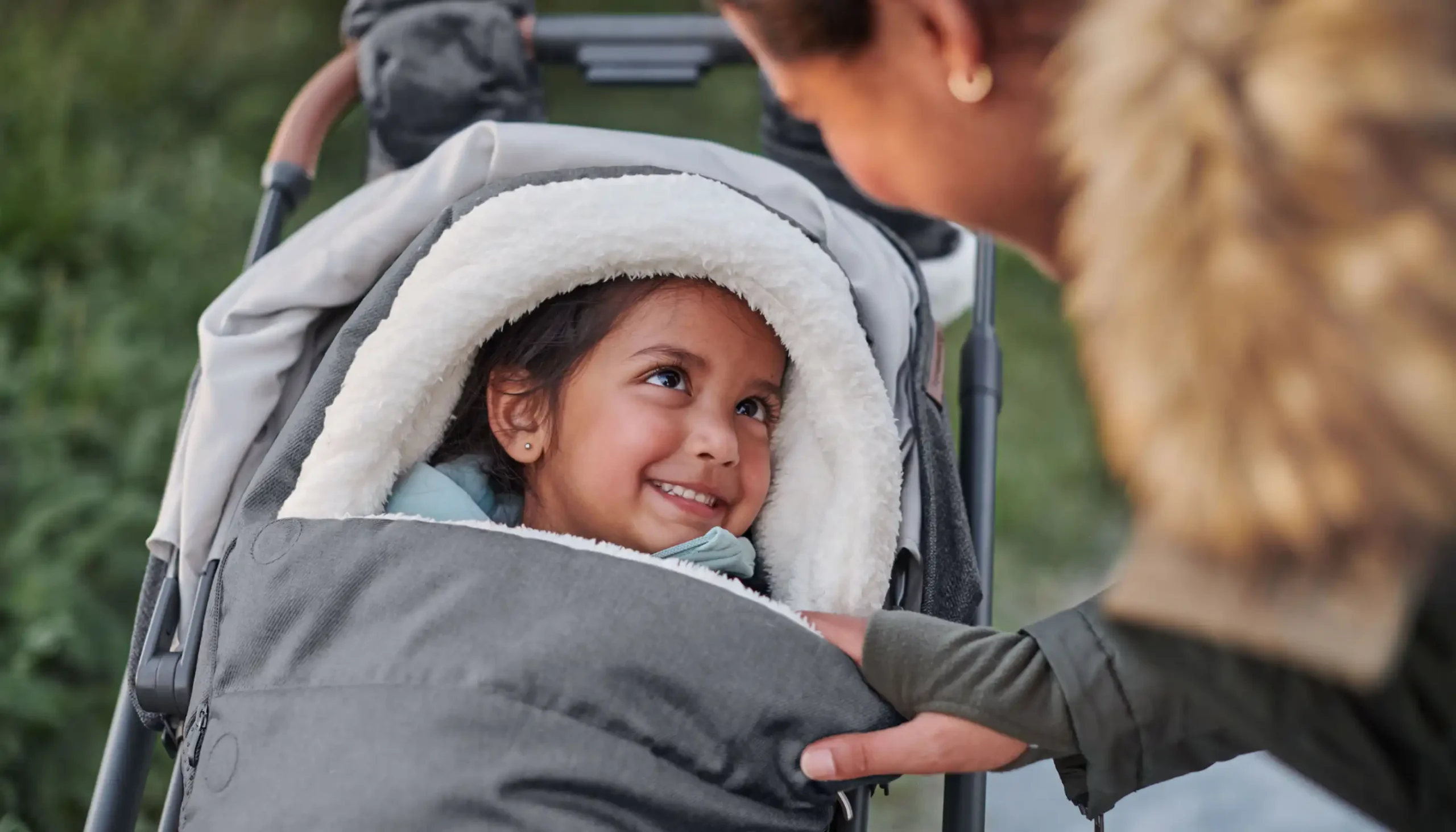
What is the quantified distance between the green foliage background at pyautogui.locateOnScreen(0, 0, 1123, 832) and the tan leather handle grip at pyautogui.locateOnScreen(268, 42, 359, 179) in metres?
0.75

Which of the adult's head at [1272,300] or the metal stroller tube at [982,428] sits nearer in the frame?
the adult's head at [1272,300]

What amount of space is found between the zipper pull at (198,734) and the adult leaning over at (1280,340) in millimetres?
768

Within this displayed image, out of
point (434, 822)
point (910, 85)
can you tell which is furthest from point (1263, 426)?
point (434, 822)

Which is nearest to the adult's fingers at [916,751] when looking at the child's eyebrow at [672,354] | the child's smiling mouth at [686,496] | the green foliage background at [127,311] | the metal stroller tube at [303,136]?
the child's smiling mouth at [686,496]

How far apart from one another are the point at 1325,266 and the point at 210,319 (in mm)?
1096

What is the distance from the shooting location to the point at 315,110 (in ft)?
5.21

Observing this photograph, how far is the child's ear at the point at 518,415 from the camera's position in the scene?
138 cm

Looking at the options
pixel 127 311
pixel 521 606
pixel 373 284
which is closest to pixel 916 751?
pixel 521 606

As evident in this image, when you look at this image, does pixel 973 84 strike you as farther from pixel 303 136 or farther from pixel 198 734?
pixel 303 136

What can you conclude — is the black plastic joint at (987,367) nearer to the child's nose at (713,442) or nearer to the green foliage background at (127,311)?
the child's nose at (713,442)

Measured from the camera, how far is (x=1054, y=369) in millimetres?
→ 2930

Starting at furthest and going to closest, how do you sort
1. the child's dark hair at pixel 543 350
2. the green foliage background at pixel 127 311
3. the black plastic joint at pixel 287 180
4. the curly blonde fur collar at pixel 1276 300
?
the green foliage background at pixel 127 311 < the black plastic joint at pixel 287 180 < the child's dark hair at pixel 543 350 < the curly blonde fur collar at pixel 1276 300

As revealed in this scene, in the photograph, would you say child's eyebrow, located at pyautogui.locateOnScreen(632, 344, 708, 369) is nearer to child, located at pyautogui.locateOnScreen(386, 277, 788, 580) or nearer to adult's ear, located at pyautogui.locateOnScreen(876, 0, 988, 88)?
child, located at pyautogui.locateOnScreen(386, 277, 788, 580)

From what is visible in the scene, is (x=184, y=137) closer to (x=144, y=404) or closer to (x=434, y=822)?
(x=144, y=404)
